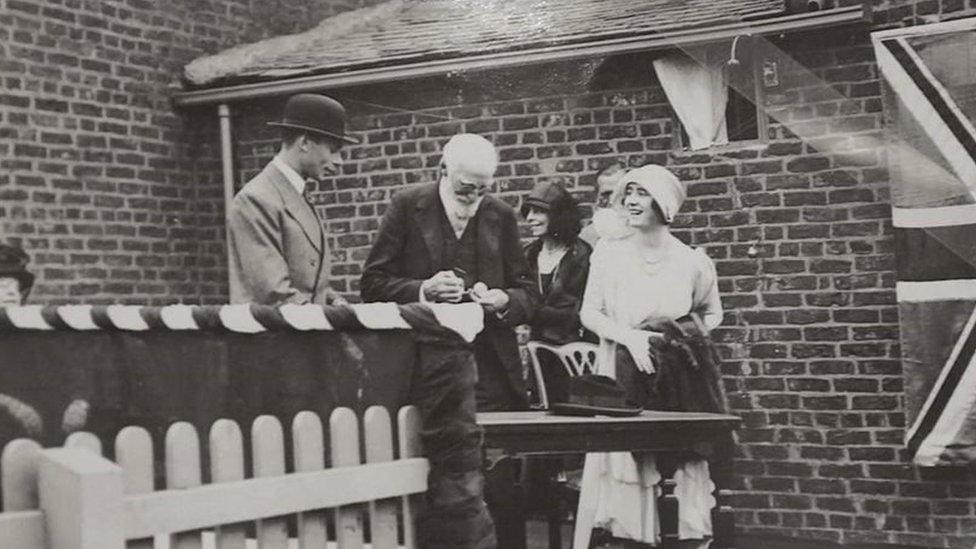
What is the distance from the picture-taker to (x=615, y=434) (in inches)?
209

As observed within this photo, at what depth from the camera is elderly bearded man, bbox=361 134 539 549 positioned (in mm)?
6430

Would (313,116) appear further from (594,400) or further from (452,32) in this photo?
(452,32)

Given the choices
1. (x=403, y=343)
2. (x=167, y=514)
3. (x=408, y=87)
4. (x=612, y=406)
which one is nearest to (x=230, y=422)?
(x=167, y=514)

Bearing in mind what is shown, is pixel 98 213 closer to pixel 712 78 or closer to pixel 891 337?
pixel 712 78

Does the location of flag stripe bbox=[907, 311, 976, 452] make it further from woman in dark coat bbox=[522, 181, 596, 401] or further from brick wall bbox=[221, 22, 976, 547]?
woman in dark coat bbox=[522, 181, 596, 401]

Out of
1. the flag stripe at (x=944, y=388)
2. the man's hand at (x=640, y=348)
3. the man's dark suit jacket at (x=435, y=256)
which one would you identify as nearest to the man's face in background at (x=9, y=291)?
the man's dark suit jacket at (x=435, y=256)

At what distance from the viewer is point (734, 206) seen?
28.6 ft

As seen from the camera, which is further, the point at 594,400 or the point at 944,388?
the point at 944,388

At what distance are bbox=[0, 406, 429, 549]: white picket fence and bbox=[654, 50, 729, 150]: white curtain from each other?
209 inches

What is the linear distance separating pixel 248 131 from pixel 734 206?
3803mm

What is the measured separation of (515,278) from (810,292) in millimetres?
2365

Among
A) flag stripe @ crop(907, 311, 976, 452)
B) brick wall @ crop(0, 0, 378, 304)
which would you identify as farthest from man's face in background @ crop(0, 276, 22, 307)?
flag stripe @ crop(907, 311, 976, 452)

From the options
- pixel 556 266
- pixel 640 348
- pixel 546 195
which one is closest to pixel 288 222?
pixel 640 348

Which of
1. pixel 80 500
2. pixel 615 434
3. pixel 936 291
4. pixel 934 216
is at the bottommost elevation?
pixel 615 434
